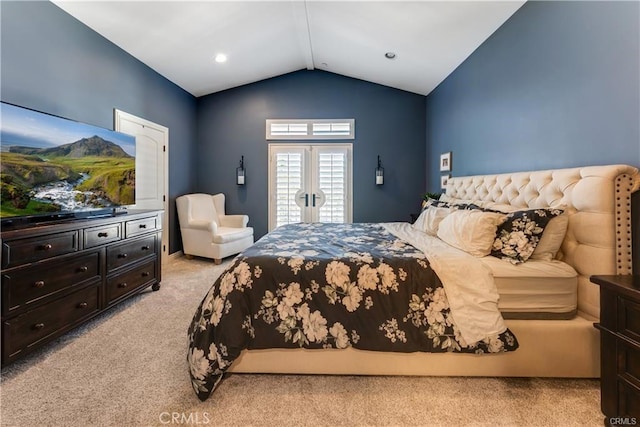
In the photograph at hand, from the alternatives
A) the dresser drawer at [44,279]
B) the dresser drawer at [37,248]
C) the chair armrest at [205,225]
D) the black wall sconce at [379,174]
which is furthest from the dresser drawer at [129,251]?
the black wall sconce at [379,174]

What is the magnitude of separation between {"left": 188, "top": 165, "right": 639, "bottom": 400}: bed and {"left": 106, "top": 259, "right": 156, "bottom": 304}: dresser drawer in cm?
133

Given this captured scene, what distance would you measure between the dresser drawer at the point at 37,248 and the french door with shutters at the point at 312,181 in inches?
132

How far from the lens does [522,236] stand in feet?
6.01

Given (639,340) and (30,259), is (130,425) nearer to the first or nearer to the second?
(30,259)

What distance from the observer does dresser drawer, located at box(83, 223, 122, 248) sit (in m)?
2.34

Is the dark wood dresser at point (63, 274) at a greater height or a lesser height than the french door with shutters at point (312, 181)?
lesser

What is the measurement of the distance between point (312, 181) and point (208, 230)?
199cm

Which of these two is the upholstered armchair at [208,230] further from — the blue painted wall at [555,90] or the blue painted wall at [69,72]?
the blue painted wall at [555,90]

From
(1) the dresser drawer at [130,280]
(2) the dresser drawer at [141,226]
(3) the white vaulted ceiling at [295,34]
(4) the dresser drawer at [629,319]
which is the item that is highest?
(3) the white vaulted ceiling at [295,34]

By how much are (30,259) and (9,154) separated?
0.73 metres

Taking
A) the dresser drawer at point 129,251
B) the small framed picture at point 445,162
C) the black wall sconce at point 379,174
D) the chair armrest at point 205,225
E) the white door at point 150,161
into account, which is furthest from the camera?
the black wall sconce at point 379,174

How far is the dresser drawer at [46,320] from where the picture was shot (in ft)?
5.83

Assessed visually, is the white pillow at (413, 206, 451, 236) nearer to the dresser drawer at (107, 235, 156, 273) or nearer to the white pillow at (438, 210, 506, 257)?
the white pillow at (438, 210, 506, 257)

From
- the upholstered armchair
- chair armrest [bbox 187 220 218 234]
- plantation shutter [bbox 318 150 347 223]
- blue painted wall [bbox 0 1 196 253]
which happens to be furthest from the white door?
plantation shutter [bbox 318 150 347 223]
